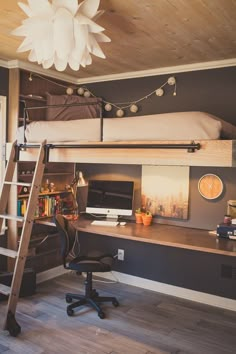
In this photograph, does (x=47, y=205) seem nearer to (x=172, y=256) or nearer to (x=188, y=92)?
(x=172, y=256)

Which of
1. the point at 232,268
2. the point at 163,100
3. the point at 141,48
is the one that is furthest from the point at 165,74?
the point at 232,268

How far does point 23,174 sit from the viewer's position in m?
3.72

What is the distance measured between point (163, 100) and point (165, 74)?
28 cm

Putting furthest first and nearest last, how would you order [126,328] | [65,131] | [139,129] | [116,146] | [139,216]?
[139,216] < [65,131] < [126,328] < [116,146] < [139,129]

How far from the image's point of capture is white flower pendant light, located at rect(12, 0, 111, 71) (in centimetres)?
166

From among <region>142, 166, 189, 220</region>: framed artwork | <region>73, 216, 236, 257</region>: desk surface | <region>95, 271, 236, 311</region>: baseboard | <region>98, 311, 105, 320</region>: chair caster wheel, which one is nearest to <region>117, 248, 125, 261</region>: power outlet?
<region>95, 271, 236, 311</region>: baseboard

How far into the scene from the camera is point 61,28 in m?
1.68

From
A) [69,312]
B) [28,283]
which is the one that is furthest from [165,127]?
[28,283]

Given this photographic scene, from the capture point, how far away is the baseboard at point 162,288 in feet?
11.0

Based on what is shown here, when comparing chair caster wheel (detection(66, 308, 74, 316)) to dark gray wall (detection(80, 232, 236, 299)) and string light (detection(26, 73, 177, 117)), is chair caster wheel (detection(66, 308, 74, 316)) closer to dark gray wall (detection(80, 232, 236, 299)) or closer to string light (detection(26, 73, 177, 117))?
dark gray wall (detection(80, 232, 236, 299))

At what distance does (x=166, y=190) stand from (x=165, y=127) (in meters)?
1.30

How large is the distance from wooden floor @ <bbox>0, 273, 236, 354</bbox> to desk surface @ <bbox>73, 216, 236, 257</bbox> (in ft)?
2.66

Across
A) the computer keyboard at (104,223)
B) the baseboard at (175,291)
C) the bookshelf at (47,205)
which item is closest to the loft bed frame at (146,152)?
the bookshelf at (47,205)

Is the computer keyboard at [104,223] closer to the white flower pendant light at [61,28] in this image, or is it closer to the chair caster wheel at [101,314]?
the chair caster wheel at [101,314]
